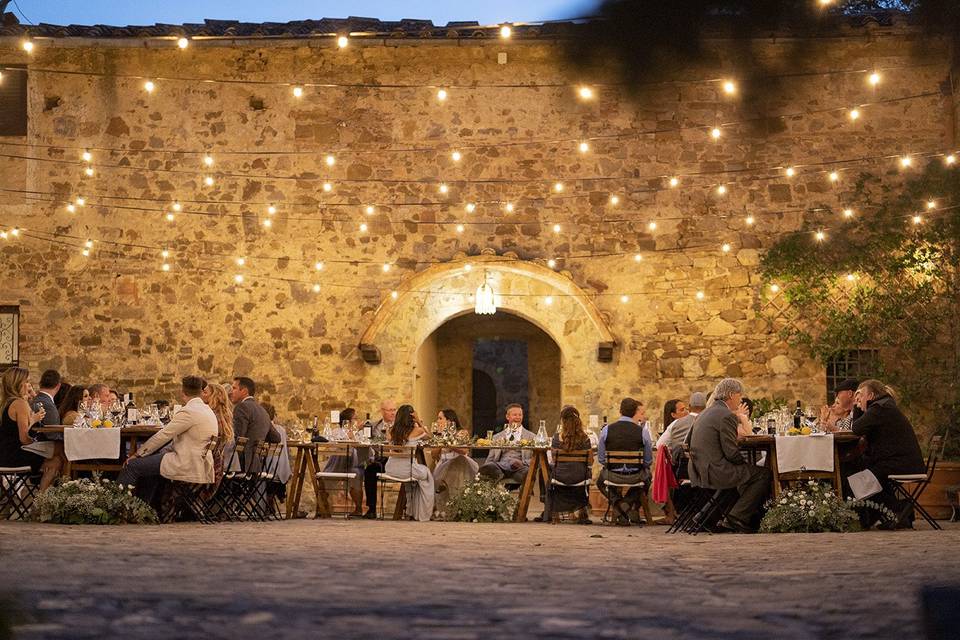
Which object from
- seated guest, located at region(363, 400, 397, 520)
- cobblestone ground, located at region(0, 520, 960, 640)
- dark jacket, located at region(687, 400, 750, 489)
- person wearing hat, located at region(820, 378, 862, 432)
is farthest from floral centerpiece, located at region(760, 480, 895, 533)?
seated guest, located at region(363, 400, 397, 520)

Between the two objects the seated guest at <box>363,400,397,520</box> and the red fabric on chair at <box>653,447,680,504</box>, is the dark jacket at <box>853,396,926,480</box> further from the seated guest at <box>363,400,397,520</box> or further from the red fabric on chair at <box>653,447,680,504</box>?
the seated guest at <box>363,400,397,520</box>

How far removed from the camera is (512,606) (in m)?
3.06

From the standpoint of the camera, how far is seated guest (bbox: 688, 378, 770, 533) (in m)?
7.67

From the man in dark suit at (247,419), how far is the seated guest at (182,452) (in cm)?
113

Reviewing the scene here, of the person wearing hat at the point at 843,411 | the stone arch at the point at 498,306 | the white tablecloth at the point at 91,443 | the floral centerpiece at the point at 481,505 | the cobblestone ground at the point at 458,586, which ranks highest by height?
the stone arch at the point at 498,306

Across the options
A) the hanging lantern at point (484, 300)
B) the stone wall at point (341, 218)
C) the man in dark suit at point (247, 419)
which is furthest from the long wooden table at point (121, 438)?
the hanging lantern at point (484, 300)

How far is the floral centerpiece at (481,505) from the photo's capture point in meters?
9.49

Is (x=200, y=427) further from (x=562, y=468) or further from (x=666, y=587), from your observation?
(x=666, y=587)

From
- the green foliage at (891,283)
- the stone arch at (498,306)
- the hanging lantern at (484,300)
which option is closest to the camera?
the green foliage at (891,283)

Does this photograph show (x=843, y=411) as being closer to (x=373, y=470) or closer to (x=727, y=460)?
(x=727, y=460)

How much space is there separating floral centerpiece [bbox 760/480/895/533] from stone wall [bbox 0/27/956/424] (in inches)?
171

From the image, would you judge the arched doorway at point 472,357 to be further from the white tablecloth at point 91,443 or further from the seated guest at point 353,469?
the white tablecloth at point 91,443

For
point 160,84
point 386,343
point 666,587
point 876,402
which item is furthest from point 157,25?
point 666,587

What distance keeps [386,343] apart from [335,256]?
103 centimetres
